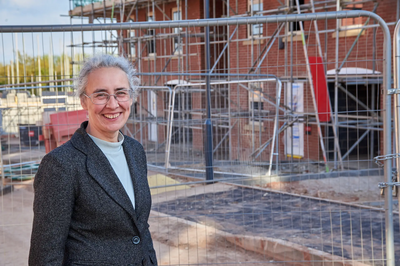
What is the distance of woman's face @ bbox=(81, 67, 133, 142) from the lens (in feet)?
7.81

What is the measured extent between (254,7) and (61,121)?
10315mm

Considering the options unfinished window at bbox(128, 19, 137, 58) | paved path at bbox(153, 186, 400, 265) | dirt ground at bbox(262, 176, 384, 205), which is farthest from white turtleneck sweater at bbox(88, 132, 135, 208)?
unfinished window at bbox(128, 19, 137, 58)

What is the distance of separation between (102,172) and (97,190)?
0.10 meters

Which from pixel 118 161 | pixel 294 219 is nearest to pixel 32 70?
pixel 294 219

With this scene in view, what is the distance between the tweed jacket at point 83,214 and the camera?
2133mm

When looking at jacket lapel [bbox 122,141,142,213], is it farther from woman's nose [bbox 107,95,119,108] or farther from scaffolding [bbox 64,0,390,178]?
scaffolding [bbox 64,0,390,178]

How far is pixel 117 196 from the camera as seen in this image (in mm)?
2289

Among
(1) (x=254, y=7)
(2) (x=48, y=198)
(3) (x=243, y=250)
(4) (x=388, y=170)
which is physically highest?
(1) (x=254, y=7)

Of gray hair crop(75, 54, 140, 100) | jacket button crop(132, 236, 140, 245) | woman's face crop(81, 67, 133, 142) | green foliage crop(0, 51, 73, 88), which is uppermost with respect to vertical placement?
green foliage crop(0, 51, 73, 88)

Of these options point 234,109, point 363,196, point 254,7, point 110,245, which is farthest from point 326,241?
point 254,7

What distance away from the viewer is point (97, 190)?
2240 mm

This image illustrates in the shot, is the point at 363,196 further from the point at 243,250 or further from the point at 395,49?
the point at 395,49

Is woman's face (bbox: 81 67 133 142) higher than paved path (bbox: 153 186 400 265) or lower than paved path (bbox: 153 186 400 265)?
higher

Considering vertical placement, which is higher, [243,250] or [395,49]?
[395,49]
